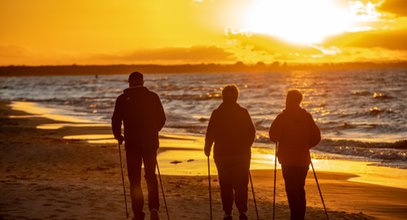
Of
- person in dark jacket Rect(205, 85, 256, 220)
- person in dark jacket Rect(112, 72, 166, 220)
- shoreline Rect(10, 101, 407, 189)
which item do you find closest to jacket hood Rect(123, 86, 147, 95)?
person in dark jacket Rect(112, 72, 166, 220)

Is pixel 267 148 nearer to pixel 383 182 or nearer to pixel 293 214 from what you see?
pixel 383 182

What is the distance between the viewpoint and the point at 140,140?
26.5 feet

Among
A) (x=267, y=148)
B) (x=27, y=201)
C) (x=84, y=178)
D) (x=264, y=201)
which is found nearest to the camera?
(x=27, y=201)

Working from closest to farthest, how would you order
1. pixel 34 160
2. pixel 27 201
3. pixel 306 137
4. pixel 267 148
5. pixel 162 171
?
pixel 306 137 → pixel 27 201 → pixel 162 171 → pixel 34 160 → pixel 267 148

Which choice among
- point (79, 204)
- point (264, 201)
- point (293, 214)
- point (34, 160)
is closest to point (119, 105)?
point (79, 204)

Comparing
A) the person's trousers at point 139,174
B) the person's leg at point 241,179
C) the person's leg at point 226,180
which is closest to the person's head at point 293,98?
the person's leg at point 241,179

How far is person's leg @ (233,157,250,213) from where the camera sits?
799 cm

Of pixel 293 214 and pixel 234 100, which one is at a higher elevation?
pixel 234 100

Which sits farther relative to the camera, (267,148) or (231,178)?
(267,148)

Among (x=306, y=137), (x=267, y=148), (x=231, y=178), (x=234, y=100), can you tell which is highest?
(x=234, y=100)

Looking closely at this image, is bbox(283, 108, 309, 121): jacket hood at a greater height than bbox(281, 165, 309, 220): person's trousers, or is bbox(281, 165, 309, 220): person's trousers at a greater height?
bbox(283, 108, 309, 121): jacket hood

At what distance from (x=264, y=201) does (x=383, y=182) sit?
4.39 metres

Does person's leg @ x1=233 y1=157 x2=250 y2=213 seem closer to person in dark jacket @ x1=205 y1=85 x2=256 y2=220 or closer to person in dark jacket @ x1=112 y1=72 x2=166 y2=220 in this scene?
person in dark jacket @ x1=205 y1=85 x2=256 y2=220

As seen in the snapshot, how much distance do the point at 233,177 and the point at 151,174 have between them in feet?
3.70
